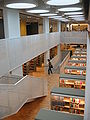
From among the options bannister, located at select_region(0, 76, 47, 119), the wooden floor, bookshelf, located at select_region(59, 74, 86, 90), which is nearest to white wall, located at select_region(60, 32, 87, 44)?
bookshelf, located at select_region(59, 74, 86, 90)

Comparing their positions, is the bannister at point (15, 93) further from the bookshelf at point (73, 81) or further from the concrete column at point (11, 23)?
the bookshelf at point (73, 81)

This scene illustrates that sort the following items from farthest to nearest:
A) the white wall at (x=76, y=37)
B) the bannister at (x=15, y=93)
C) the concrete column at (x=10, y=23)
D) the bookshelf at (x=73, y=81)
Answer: the white wall at (x=76, y=37) < the bookshelf at (x=73, y=81) < the concrete column at (x=10, y=23) < the bannister at (x=15, y=93)

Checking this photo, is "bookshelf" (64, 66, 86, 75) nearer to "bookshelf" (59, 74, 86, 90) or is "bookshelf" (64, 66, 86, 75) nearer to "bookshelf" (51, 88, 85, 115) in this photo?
"bookshelf" (59, 74, 86, 90)

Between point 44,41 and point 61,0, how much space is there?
8.38 meters

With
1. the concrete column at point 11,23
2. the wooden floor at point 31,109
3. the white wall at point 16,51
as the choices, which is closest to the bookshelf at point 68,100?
the wooden floor at point 31,109

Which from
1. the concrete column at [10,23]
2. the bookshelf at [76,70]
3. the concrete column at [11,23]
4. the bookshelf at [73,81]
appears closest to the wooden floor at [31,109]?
the bookshelf at [73,81]

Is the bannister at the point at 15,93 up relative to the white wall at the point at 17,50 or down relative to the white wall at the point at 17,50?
down

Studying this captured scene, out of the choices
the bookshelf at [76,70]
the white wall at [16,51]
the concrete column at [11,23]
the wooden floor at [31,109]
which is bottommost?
the wooden floor at [31,109]

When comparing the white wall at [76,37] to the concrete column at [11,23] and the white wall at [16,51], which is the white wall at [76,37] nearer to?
the white wall at [16,51]

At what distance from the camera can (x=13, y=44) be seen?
6.69 meters

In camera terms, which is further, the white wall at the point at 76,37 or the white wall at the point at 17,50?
the white wall at the point at 76,37

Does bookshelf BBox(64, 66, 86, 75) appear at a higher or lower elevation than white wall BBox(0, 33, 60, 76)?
lower

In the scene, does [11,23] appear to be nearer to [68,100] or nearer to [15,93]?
[15,93]

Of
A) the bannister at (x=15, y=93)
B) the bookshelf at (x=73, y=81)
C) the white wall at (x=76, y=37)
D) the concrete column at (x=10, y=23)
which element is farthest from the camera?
the white wall at (x=76, y=37)
